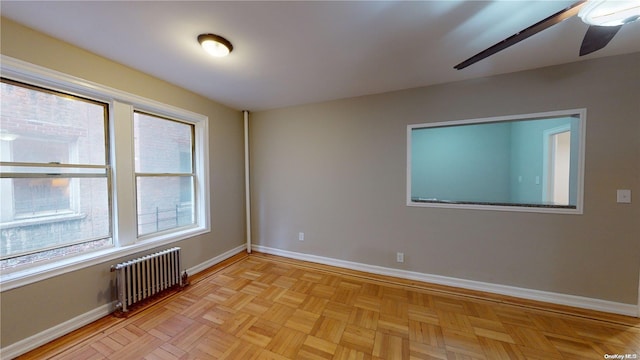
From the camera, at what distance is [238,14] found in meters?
1.47

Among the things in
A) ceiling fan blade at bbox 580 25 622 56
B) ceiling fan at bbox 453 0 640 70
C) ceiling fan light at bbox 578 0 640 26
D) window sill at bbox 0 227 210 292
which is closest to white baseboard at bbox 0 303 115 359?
window sill at bbox 0 227 210 292

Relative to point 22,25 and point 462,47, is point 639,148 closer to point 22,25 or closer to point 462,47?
point 462,47

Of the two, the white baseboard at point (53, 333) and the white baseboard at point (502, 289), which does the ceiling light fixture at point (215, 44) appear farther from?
the white baseboard at point (502, 289)

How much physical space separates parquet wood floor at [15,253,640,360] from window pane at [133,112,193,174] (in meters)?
1.49

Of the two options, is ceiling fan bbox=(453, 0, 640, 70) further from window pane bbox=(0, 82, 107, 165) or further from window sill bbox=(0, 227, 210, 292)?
window sill bbox=(0, 227, 210, 292)

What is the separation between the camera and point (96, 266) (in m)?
1.97

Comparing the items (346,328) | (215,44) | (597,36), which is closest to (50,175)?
(215,44)

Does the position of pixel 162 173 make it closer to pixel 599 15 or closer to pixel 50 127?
A: pixel 50 127

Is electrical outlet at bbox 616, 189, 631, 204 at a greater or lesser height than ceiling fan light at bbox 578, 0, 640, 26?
lesser

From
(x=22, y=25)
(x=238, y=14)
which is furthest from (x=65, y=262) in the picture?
(x=238, y=14)

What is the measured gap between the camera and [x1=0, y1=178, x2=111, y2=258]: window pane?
5.38 ft

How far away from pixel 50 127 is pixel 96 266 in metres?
1.25

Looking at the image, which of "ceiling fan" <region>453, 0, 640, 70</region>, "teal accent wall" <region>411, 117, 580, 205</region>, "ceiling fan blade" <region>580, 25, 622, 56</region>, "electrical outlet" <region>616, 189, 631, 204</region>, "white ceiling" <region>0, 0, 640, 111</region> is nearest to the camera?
"ceiling fan" <region>453, 0, 640, 70</region>

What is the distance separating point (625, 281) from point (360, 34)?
323 cm
